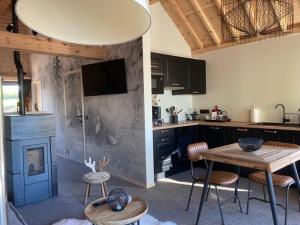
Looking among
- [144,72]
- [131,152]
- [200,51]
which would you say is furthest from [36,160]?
[200,51]

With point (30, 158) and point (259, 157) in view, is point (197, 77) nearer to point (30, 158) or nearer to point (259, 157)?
point (259, 157)

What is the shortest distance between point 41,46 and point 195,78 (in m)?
3.02

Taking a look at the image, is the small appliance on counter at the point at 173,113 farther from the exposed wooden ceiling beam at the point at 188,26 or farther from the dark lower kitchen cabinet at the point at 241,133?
the exposed wooden ceiling beam at the point at 188,26

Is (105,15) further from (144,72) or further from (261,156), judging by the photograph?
(144,72)

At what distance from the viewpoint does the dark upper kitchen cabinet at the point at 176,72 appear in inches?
187

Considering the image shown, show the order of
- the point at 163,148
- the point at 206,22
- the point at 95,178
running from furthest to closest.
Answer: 1. the point at 206,22
2. the point at 163,148
3. the point at 95,178

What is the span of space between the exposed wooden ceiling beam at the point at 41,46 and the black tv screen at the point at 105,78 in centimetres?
31

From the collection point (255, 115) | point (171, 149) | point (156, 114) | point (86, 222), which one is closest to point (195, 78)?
point (156, 114)

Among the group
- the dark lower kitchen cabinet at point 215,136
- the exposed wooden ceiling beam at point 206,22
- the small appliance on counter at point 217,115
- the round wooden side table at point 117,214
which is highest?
the exposed wooden ceiling beam at point 206,22

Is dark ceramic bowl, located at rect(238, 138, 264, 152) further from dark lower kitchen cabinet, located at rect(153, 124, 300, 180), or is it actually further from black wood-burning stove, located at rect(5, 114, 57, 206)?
black wood-burning stove, located at rect(5, 114, 57, 206)

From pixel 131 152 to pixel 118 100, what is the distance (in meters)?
0.96

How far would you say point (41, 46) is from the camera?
152 inches

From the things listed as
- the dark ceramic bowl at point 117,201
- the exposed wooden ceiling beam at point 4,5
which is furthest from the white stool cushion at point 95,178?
the exposed wooden ceiling beam at point 4,5

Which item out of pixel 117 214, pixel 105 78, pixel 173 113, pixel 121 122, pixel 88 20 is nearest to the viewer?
pixel 88 20
